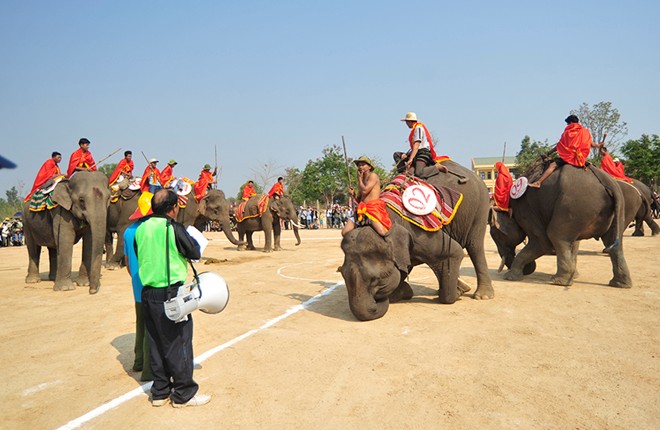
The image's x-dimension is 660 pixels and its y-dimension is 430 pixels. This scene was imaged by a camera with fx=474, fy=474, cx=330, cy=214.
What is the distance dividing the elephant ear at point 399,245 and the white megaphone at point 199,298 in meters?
2.80

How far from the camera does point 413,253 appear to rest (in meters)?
7.18

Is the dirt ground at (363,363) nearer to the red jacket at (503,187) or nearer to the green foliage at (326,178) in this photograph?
the red jacket at (503,187)

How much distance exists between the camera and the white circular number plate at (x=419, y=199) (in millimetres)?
7090

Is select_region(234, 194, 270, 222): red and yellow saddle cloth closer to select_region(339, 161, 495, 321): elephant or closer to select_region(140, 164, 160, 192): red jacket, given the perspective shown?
select_region(140, 164, 160, 192): red jacket

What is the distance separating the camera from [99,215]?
9.51 meters

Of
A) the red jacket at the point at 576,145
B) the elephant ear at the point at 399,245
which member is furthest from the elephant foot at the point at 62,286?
the red jacket at the point at 576,145

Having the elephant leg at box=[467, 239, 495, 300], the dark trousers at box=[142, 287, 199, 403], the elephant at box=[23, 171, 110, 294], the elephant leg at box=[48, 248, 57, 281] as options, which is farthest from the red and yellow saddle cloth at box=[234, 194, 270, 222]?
the dark trousers at box=[142, 287, 199, 403]

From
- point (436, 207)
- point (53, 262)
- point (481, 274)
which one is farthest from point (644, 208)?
point (53, 262)

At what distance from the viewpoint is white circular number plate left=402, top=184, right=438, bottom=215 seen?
7090 millimetres

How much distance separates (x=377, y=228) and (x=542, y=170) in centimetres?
556

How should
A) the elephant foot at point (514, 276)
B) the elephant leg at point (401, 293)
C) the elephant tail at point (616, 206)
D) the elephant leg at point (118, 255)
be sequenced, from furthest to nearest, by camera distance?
1. the elephant leg at point (118, 255)
2. the elephant foot at point (514, 276)
3. the elephant tail at point (616, 206)
4. the elephant leg at point (401, 293)

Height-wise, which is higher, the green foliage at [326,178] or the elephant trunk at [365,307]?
the green foliage at [326,178]

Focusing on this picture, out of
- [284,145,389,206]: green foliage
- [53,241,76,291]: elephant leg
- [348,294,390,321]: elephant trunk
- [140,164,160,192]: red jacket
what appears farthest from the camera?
[284,145,389,206]: green foliage

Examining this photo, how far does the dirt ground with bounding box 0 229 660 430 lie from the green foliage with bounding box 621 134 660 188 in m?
35.7
